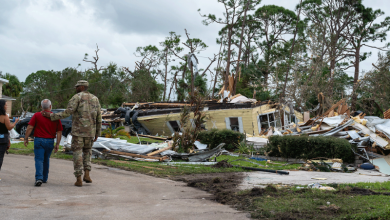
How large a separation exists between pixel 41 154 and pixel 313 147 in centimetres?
1028

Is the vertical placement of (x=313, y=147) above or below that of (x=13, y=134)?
below

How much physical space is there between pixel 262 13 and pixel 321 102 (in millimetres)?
21856

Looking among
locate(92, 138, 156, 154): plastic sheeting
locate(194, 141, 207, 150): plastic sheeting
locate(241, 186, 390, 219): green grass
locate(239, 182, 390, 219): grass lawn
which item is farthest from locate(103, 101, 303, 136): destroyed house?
locate(241, 186, 390, 219): green grass

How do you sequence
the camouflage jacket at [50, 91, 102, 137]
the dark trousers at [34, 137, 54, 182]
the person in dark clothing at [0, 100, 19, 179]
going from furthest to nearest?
the camouflage jacket at [50, 91, 102, 137] < the person in dark clothing at [0, 100, 19, 179] < the dark trousers at [34, 137, 54, 182]

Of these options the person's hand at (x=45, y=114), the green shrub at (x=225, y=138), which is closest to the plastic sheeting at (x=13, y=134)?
the green shrub at (x=225, y=138)

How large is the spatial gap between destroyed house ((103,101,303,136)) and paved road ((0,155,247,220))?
15.5 meters

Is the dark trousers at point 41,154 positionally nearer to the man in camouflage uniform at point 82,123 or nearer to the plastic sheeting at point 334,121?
the man in camouflage uniform at point 82,123

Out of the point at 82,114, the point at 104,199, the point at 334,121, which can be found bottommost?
the point at 104,199

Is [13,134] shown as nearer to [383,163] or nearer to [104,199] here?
[104,199]

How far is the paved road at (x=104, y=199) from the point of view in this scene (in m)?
4.64

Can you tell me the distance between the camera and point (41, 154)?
659 cm

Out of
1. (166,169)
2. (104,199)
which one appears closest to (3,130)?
(104,199)

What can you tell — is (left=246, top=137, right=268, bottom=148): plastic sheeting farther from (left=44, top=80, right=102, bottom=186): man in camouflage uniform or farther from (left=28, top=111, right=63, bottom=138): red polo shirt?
(left=28, top=111, right=63, bottom=138): red polo shirt

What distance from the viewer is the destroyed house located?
78.0 ft
